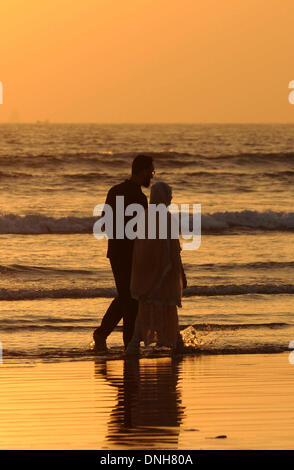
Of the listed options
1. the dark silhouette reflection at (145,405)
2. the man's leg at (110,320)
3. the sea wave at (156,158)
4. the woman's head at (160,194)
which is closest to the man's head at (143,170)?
the woman's head at (160,194)

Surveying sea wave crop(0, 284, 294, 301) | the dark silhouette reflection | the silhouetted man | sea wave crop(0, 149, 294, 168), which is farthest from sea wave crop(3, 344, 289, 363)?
sea wave crop(0, 149, 294, 168)

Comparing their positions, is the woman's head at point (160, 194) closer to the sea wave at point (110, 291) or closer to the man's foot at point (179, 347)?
the man's foot at point (179, 347)

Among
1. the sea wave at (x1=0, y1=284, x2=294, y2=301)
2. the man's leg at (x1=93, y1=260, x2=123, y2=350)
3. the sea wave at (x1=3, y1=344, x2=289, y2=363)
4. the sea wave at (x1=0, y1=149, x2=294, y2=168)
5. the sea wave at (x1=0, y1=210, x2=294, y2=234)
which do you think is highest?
the man's leg at (x1=93, y1=260, x2=123, y2=350)

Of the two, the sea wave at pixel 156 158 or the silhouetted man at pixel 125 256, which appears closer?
the silhouetted man at pixel 125 256

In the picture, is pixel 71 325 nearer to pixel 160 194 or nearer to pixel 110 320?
pixel 110 320

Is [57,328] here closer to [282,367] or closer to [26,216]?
[282,367]

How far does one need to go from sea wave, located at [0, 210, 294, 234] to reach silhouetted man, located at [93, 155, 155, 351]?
1464 cm

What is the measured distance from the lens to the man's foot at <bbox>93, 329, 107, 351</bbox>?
9.38 meters

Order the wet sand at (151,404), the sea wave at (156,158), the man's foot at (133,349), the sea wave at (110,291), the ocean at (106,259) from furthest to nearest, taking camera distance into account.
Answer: the sea wave at (156,158) < the sea wave at (110,291) < the ocean at (106,259) < the man's foot at (133,349) < the wet sand at (151,404)

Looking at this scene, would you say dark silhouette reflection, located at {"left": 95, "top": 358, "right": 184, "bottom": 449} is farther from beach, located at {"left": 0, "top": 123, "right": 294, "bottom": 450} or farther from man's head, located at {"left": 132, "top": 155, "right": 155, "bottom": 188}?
man's head, located at {"left": 132, "top": 155, "right": 155, "bottom": 188}

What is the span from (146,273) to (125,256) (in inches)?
10.5

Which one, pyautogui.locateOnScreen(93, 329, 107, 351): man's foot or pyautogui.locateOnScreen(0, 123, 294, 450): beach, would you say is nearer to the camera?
pyautogui.locateOnScreen(0, 123, 294, 450): beach

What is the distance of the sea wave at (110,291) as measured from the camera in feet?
45.0

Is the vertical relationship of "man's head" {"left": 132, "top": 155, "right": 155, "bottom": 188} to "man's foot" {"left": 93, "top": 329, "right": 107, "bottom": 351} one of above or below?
above
